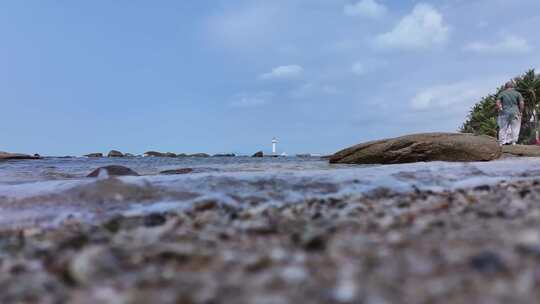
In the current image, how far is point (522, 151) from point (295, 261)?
12.1 metres

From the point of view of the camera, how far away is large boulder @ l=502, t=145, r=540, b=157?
1052 centimetres

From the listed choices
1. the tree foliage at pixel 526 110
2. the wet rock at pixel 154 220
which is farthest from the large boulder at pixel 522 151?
the tree foliage at pixel 526 110

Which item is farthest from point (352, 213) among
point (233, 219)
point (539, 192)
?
point (539, 192)

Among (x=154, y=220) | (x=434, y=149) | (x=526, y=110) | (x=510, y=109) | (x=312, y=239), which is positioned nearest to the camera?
(x=312, y=239)

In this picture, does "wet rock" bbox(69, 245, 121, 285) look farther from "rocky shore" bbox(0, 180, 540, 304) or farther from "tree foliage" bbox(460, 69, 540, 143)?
"tree foliage" bbox(460, 69, 540, 143)

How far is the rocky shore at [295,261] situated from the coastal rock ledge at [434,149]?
7.43 m

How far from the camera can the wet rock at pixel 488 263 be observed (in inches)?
39.7

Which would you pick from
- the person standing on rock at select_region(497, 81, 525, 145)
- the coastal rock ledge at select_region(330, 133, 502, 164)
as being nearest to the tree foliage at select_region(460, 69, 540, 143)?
the person standing on rock at select_region(497, 81, 525, 145)

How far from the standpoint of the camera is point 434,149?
351 inches

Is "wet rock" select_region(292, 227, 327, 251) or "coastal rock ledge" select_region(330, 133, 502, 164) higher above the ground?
"coastal rock ledge" select_region(330, 133, 502, 164)

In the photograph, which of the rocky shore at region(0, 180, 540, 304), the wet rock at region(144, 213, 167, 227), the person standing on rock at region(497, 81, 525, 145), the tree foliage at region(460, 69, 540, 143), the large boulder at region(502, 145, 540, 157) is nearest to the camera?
the rocky shore at region(0, 180, 540, 304)

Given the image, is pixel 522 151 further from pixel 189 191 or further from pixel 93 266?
Result: pixel 93 266

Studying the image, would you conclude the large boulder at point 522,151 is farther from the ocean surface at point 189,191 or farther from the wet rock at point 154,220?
the wet rock at point 154,220

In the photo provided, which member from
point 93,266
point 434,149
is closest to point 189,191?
point 93,266
